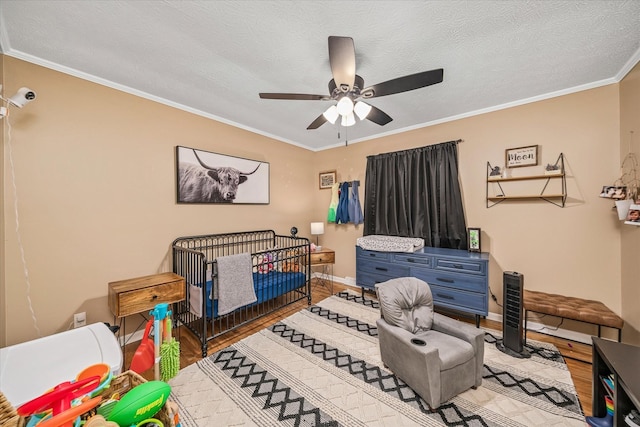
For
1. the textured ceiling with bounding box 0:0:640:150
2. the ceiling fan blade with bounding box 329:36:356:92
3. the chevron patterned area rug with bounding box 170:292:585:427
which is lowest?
the chevron patterned area rug with bounding box 170:292:585:427

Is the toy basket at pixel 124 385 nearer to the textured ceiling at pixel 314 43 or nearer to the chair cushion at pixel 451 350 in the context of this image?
the chair cushion at pixel 451 350

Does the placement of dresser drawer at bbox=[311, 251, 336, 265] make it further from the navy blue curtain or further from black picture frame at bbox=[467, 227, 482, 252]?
black picture frame at bbox=[467, 227, 482, 252]

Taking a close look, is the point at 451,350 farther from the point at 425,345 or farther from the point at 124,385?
the point at 124,385

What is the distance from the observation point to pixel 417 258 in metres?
2.99

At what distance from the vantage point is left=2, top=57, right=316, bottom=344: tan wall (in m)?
1.89

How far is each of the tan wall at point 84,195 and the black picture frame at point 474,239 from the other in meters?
3.52

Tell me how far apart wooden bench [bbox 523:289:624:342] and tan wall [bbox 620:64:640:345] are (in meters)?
0.10

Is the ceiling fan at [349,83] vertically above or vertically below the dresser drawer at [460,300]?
above

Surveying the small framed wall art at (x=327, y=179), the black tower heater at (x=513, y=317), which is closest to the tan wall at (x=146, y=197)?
the black tower heater at (x=513, y=317)

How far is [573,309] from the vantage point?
2.13 m

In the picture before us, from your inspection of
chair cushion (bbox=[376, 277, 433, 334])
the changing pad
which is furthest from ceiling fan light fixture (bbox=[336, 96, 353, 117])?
the changing pad

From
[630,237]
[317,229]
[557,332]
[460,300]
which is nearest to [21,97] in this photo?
[317,229]

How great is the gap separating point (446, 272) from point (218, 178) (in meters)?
3.20

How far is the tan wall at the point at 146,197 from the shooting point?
1935 millimetres
